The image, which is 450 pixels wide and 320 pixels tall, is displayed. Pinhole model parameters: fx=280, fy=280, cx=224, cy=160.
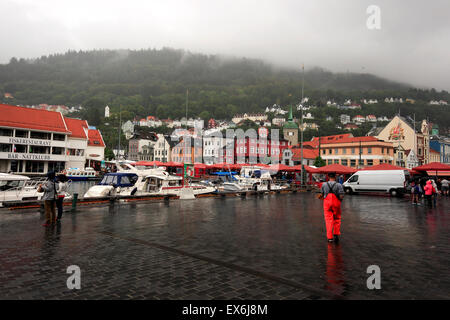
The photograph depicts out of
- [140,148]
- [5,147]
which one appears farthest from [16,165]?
[140,148]

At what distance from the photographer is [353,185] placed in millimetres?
27438

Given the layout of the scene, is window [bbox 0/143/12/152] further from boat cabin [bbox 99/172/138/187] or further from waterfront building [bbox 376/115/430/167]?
waterfront building [bbox 376/115/430/167]

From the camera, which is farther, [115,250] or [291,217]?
[291,217]

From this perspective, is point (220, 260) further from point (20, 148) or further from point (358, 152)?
point (358, 152)

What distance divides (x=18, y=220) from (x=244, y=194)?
16203mm

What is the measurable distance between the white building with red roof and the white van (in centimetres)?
5366

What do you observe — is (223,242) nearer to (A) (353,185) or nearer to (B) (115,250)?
(B) (115,250)

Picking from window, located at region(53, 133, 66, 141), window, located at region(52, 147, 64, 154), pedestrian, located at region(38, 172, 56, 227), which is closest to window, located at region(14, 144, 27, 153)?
window, located at region(52, 147, 64, 154)

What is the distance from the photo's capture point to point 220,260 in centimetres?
612

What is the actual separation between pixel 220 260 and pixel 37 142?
191 ft

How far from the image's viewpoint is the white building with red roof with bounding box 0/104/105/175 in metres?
49.8

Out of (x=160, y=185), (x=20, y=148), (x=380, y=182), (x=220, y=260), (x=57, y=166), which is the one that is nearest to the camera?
(x=220, y=260)

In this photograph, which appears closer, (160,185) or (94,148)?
(160,185)

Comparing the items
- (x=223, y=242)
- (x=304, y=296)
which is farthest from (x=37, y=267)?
(x=304, y=296)
